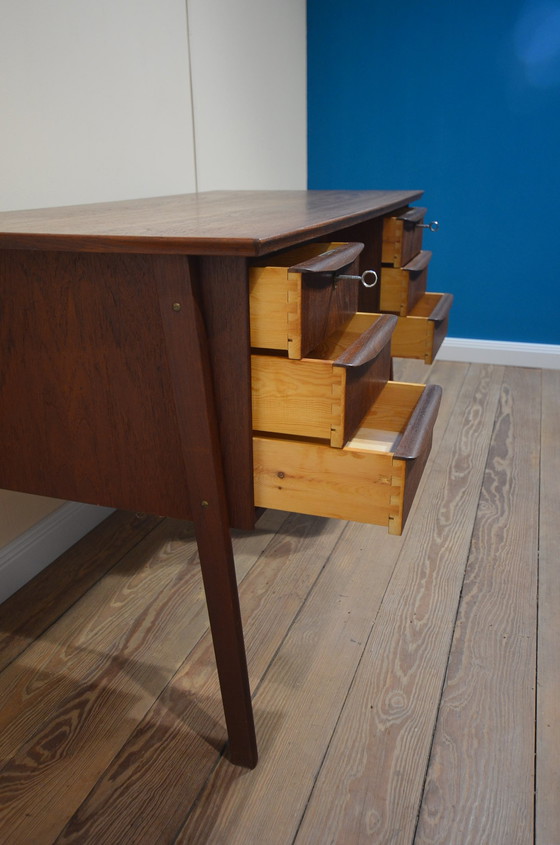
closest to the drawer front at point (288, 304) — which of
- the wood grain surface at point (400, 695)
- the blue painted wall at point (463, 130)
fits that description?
the wood grain surface at point (400, 695)

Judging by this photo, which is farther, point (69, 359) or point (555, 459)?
point (555, 459)

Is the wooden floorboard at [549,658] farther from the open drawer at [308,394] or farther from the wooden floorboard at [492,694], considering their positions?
the open drawer at [308,394]

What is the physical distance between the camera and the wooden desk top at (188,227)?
70 centimetres

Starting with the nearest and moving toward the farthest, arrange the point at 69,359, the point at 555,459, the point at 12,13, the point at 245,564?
the point at 69,359 → the point at 12,13 → the point at 245,564 → the point at 555,459

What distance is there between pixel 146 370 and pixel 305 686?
612 mm

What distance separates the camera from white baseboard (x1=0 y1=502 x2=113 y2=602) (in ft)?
4.42

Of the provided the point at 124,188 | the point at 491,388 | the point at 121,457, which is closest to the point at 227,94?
the point at 124,188

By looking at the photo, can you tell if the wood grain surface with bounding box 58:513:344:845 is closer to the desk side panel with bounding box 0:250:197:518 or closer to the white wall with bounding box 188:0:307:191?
the desk side panel with bounding box 0:250:197:518

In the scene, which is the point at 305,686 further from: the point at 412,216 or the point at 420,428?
the point at 412,216

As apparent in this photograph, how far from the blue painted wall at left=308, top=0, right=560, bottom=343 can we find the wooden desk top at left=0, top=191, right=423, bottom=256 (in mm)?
1671

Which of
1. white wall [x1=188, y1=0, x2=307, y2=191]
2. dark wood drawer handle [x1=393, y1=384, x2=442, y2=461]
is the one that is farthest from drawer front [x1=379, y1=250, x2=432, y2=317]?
white wall [x1=188, y1=0, x2=307, y2=191]

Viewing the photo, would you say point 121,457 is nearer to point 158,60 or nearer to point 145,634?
point 145,634

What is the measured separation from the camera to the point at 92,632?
4.09 ft

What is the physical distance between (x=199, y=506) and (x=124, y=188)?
1031 mm
